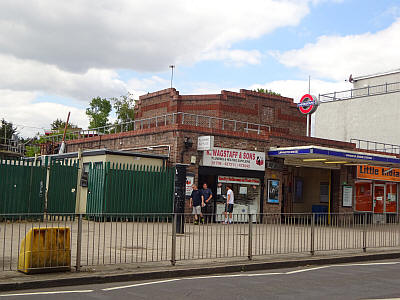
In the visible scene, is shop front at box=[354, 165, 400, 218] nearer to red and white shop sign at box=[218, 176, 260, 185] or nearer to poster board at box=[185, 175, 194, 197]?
red and white shop sign at box=[218, 176, 260, 185]

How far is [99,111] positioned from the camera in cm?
5150

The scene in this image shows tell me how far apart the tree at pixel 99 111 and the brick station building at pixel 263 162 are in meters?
16.9

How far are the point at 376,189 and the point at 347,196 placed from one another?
310cm

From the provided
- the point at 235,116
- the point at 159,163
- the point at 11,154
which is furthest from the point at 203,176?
the point at 11,154

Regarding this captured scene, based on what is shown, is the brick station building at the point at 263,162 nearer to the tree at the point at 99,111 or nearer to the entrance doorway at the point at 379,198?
the entrance doorway at the point at 379,198

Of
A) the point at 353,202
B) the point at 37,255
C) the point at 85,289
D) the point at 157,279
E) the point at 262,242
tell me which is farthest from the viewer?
the point at 353,202

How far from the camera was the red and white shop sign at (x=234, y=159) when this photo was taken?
2274 cm

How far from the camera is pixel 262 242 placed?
1166 centimetres

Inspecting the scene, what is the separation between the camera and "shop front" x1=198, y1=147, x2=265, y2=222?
75.0ft

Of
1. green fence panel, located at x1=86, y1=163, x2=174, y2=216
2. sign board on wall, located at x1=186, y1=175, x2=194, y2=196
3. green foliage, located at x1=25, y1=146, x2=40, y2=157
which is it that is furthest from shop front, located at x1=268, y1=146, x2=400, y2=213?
green foliage, located at x1=25, y1=146, x2=40, y2=157

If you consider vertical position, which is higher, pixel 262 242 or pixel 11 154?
pixel 11 154

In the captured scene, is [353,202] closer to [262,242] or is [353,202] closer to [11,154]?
[262,242]

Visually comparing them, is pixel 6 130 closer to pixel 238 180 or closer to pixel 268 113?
pixel 268 113

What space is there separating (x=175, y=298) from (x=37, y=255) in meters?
2.72
